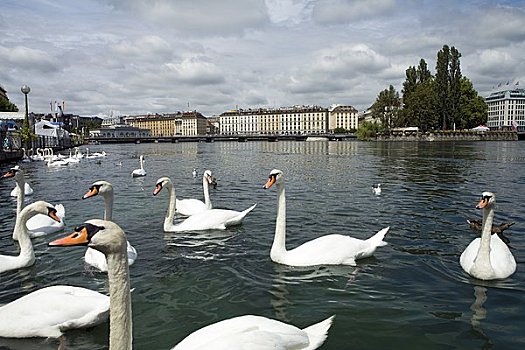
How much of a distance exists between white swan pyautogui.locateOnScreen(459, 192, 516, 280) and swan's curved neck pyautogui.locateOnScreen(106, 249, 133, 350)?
5680mm

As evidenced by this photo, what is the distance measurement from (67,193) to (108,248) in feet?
52.3

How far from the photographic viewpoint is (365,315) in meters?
5.71

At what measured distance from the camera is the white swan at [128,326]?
10.9ft

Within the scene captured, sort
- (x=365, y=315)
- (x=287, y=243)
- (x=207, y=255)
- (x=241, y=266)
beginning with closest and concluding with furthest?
1. (x=365, y=315)
2. (x=241, y=266)
3. (x=207, y=255)
4. (x=287, y=243)

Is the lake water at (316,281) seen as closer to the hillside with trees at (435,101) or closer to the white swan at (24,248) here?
the white swan at (24,248)

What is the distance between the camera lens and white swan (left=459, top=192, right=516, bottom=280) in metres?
6.67

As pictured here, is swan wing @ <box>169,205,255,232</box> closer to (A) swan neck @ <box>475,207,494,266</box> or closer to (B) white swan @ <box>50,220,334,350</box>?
(A) swan neck @ <box>475,207,494,266</box>

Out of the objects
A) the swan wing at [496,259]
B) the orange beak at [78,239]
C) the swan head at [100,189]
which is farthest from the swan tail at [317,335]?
the swan head at [100,189]

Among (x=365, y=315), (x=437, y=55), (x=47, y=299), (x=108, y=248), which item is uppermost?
(x=437, y=55)

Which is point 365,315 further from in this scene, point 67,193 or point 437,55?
point 437,55

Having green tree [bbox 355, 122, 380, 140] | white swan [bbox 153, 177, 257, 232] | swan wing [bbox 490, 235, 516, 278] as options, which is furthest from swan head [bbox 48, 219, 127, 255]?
green tree [bbox 355, 122, 380, 140]

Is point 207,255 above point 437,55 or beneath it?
beneath

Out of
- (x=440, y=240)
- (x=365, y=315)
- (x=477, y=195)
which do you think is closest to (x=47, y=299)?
(x=365, y=315)

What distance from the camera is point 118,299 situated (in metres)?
3.35
